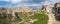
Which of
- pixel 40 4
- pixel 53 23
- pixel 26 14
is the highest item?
pixel 40 4

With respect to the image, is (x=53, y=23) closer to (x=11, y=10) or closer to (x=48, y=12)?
(x=48, y=12)

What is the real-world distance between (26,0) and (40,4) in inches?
8.1

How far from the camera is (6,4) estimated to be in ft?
4.75

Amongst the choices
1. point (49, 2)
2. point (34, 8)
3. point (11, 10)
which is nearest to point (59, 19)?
point (49, 2)

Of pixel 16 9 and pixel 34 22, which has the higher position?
pixel 16 9

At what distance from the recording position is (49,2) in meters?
1.47

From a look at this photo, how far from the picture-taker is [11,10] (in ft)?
4.73

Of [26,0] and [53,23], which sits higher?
[26,0]

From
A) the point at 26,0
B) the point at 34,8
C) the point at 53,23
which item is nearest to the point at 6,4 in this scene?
the point at 26,0

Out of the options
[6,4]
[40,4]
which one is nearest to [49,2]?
[40,4]

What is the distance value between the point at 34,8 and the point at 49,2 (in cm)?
23

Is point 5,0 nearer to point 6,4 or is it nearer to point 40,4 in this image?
point 6,4

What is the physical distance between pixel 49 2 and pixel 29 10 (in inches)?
12.0

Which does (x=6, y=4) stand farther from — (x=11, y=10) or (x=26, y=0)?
(x=26, y=0)
